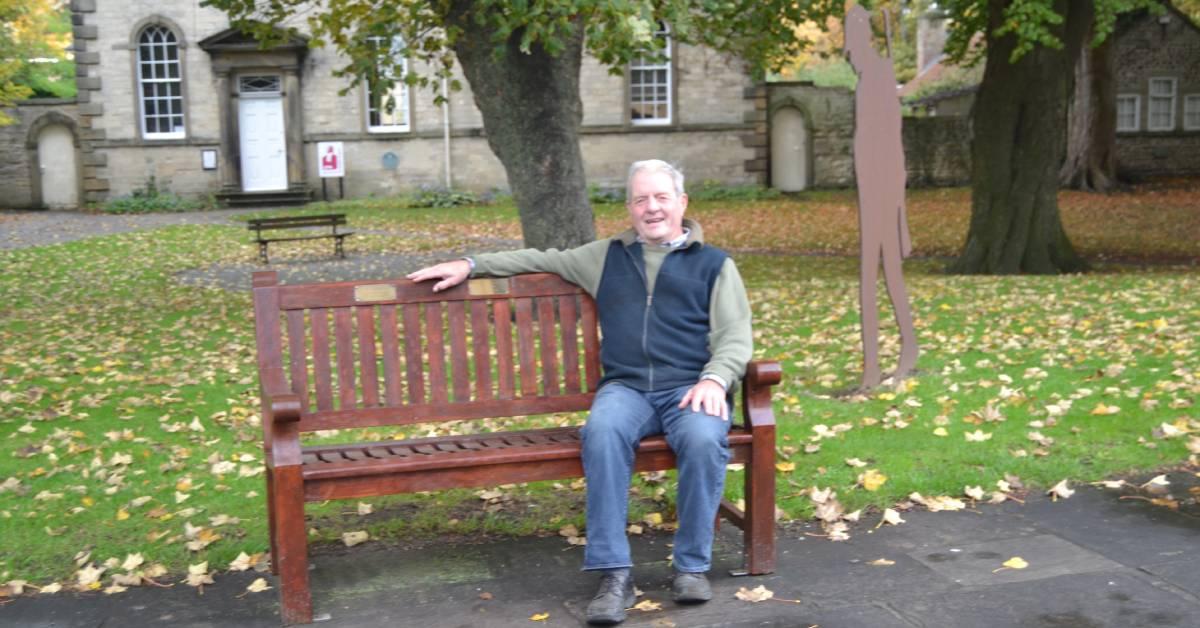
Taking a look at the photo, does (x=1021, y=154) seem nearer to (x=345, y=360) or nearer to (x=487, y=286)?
(x=487, y=286)

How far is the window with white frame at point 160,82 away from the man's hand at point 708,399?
100 ft

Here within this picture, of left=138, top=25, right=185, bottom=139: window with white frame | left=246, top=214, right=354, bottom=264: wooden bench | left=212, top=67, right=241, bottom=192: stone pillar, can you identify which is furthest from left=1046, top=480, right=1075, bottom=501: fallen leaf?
left=138, top=25, right=185, bottom=139: window with white frame

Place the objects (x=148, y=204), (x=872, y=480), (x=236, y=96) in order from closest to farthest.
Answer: (x=872, y=480) → (x=148, y=204) → (x=236, y=96)

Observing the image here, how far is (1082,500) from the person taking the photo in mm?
5836

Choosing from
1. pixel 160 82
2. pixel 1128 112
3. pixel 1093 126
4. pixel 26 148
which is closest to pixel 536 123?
pixel 160 82

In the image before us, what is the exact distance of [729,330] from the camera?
5062 mm

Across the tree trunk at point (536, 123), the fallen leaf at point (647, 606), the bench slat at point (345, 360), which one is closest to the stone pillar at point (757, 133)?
the tree trunk at point (536, 123)

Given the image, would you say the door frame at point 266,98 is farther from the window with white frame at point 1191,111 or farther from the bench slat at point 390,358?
the bench slat at point 390,358

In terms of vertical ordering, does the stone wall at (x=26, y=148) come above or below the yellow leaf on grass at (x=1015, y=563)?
above

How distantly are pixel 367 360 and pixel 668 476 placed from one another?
1.87 metres

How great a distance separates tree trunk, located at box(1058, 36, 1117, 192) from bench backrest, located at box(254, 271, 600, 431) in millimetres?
28981

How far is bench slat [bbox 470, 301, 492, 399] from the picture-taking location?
5383 mm

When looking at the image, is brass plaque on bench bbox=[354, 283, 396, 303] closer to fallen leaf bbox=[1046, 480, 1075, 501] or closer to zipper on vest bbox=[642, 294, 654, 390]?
zipper on vest bbox=[642, 294, 654, 390]

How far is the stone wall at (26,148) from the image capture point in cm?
3294
